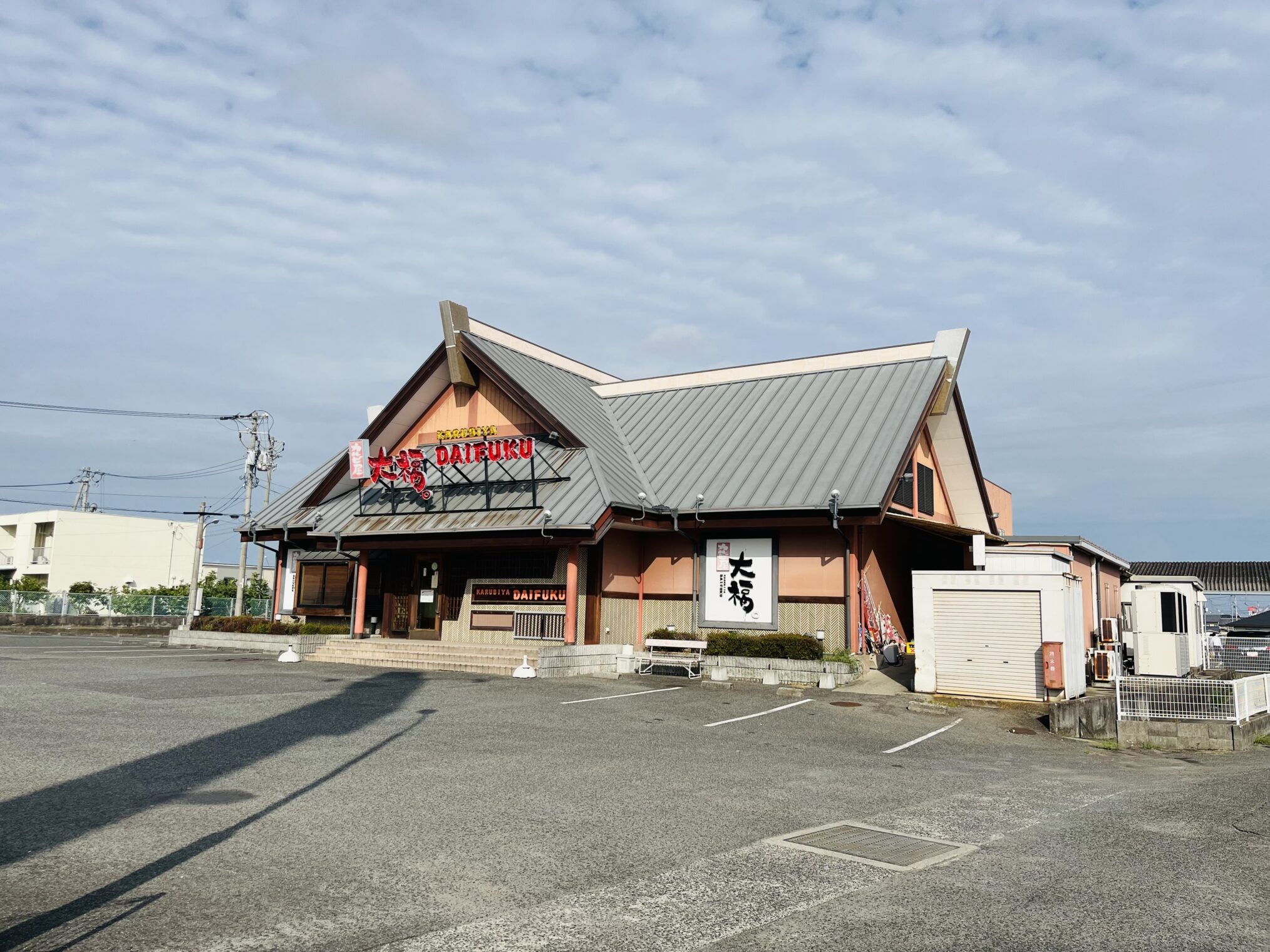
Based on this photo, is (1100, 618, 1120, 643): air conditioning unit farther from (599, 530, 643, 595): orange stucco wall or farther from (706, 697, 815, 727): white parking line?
(599, 530, 643, 595): orange stucco wall

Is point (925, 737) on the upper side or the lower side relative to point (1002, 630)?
lower

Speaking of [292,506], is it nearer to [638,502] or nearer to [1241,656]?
[638,502]

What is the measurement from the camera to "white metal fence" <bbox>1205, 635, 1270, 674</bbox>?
2725 centimetres

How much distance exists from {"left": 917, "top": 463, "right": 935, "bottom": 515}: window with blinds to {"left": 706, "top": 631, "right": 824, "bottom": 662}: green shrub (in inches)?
282

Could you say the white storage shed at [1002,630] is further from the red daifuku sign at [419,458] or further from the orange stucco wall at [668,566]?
the red daifuku sign at [419,458]

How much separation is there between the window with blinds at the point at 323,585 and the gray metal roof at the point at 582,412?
9139 millimetres

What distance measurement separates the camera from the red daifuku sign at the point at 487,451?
79.3 feet

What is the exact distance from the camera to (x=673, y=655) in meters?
22.8

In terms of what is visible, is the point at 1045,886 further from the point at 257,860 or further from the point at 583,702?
the point at 583,702

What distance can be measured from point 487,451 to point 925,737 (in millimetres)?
13940

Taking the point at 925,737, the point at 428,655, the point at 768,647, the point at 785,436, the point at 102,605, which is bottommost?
the point at 925,737

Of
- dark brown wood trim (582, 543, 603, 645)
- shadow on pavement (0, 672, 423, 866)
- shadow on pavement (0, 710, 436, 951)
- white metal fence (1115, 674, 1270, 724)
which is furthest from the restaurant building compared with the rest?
shadow on pavement (0, 710, 436, 951)

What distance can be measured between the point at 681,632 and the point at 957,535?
29.2 feet

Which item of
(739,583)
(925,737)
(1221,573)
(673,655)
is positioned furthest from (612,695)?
(1221,573)
